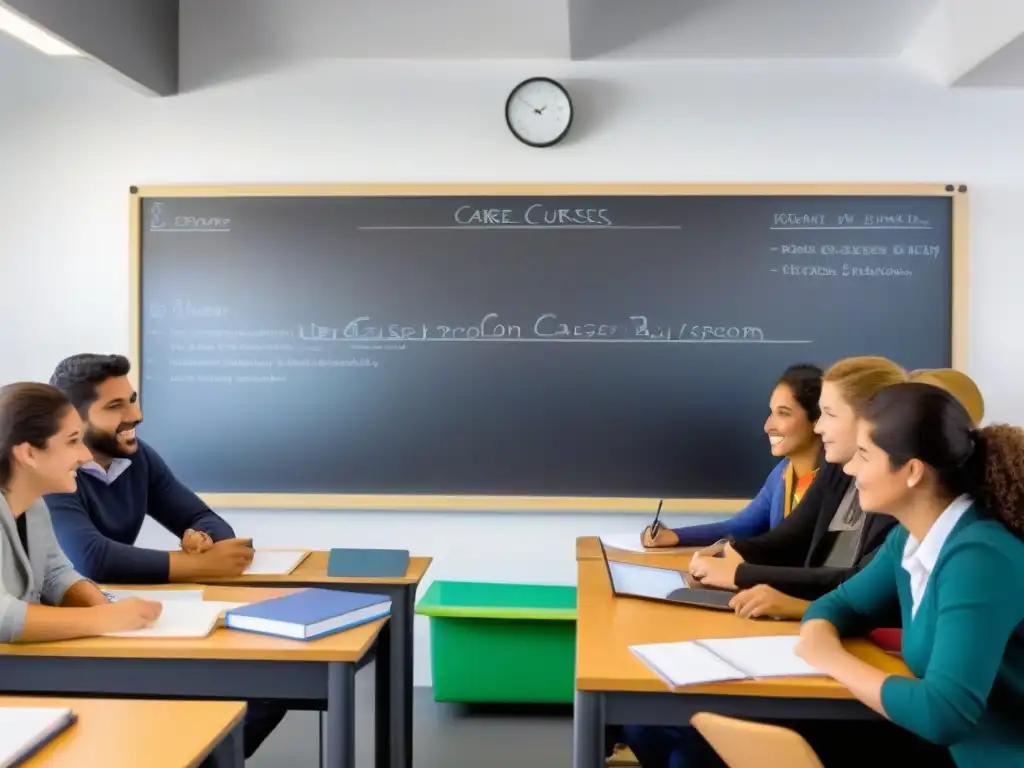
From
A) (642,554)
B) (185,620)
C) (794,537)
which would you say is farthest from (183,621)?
(794,537)

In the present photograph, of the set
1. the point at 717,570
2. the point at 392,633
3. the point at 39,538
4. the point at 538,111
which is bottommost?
the point at 392,633

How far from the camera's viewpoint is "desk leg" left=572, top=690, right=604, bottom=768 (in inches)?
62.8

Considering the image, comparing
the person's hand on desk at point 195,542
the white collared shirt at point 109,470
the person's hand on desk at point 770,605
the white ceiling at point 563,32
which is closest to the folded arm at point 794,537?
the person's hand on desk at point 770,605

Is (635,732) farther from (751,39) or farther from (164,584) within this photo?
(751,39)

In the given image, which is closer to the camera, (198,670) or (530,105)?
(198,670)

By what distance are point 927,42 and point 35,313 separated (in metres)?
3.93

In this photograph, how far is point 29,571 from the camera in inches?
76.4

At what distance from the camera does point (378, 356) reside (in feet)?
12.1

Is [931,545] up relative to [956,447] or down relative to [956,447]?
down

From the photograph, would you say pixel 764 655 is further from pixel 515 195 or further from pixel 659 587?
pixel 515 195

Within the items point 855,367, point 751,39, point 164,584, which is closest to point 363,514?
point 164,584

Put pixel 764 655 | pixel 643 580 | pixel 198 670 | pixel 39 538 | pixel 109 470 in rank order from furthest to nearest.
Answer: pixel 109 470, pixel 643 580, pixel 39 538, pixel 198 670, pixel 764 655

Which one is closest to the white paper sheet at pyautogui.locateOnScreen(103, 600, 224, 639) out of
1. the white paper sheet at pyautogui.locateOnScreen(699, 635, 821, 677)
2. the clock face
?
the white paper sheet at pyautogui.locateOnScreen(699, 635, 821, 677)

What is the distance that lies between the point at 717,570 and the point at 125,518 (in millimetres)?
1796
